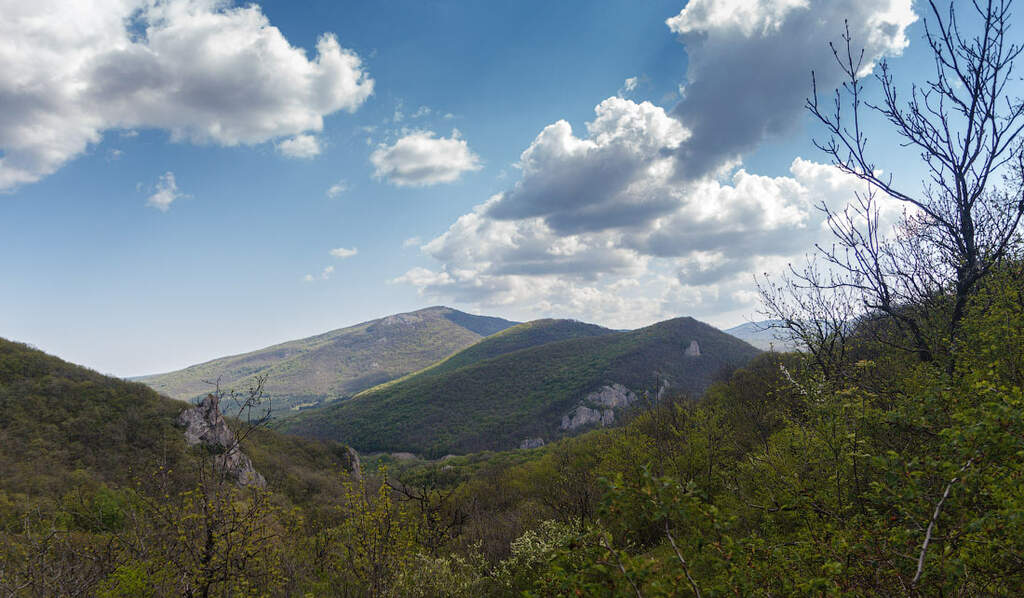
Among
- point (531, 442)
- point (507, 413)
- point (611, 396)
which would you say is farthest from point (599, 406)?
point (507, 413)

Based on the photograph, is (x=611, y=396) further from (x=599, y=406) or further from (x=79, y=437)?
(x=79, y=437)

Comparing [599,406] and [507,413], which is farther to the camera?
[507,413]

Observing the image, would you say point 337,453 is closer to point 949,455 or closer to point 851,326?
point 851,326

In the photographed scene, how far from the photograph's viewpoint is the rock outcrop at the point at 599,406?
6289 inches

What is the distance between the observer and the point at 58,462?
1652 inches

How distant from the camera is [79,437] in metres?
46.9

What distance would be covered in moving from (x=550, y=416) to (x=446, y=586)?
160 meters

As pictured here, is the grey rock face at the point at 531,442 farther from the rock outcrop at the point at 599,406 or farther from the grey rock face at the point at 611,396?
the grey rock face at the point at 611,396

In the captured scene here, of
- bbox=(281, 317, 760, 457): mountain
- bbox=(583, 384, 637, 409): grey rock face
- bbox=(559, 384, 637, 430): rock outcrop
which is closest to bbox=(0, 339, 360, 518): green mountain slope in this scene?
bbox=(281, 317, 760, 457): mountain

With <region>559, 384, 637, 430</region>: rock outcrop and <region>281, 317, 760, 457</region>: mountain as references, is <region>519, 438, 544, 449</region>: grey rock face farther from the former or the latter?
<region>559, 384, 637, 430</region>: rock outcrop

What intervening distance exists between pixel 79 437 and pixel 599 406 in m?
147

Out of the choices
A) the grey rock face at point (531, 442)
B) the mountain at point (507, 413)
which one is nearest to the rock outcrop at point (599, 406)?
the mountain at point (507, 413)

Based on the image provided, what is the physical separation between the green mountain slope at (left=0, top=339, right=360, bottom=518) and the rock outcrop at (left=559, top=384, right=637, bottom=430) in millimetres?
107984

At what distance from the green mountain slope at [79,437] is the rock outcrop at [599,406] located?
108m
